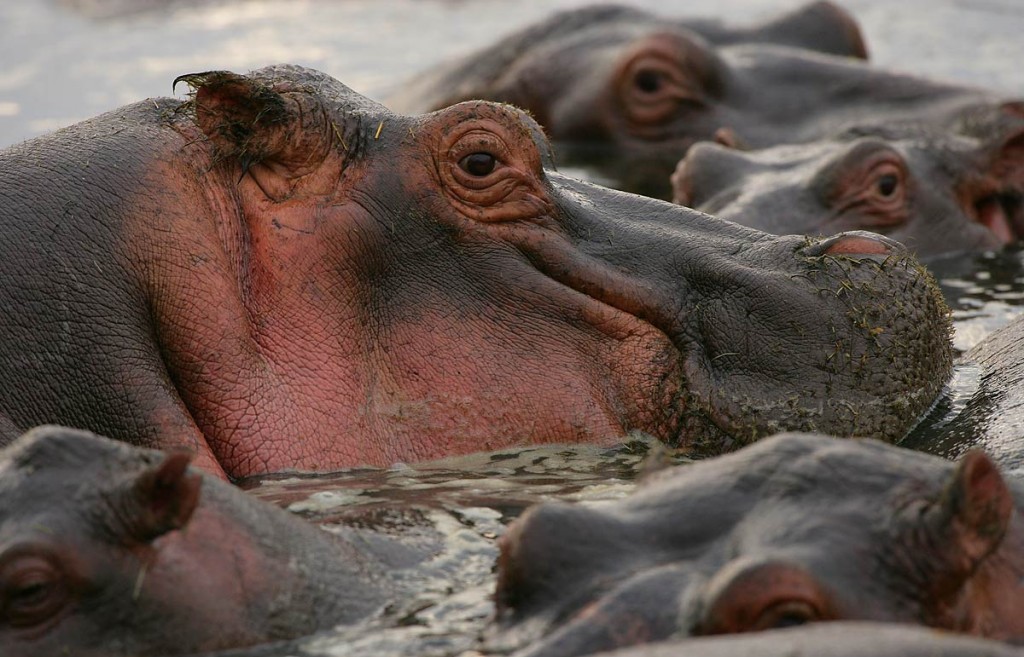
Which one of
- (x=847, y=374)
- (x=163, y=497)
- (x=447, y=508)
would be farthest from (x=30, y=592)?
(x=847, y=374)

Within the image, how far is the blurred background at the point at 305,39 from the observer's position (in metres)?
14.4

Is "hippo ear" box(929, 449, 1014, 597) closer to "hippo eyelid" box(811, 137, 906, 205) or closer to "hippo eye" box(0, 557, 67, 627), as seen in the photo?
"hippo eye" box(0, 557, 67, 627)

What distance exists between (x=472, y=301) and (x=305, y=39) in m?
12.3

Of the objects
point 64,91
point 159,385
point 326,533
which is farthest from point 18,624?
point 64,91

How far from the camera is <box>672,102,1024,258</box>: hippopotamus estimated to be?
8.85 m

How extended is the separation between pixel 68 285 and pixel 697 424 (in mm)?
1893

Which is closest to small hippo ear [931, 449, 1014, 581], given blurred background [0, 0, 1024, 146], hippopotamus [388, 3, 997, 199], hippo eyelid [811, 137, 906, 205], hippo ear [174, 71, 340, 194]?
hippo ear [174, 71, 340, 194]

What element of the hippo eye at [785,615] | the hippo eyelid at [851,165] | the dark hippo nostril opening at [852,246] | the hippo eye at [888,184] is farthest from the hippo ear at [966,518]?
the hippo eye at [888,184]

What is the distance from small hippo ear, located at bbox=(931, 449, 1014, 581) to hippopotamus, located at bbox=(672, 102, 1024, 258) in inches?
189

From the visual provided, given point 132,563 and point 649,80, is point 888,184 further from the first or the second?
point 132,563

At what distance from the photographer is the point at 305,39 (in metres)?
17.4

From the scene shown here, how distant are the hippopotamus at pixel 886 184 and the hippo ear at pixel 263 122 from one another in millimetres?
3354

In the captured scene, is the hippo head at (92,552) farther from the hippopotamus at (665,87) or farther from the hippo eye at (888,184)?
the hippopotamus at (665,87)

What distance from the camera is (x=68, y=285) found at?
504 centimetres
